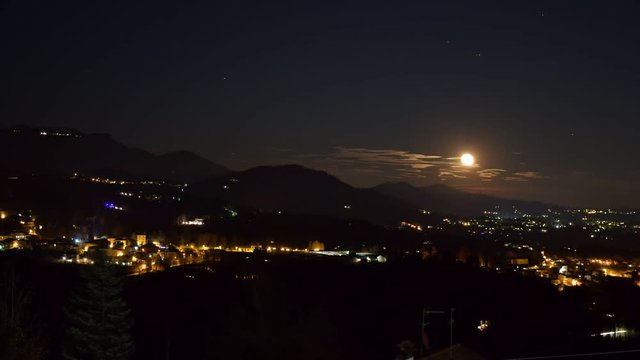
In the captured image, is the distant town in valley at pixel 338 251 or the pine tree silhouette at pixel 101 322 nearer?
the pine tree silhouette at pixel 101 322

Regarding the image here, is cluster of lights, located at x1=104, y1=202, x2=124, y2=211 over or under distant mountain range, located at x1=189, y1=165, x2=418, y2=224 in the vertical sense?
under

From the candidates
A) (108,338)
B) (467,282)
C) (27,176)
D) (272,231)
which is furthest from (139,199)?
(108,338)

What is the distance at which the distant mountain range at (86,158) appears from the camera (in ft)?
309

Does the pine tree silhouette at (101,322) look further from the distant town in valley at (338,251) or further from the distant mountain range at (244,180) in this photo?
the distant mountain range at (244,180)

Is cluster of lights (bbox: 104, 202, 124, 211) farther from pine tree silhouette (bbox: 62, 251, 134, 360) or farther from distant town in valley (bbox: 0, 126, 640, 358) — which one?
pine tree silhouette (bbox: 62, 251, 134, 360)

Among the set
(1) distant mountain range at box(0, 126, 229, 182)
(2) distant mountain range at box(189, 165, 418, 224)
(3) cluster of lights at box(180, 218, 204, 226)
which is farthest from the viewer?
(1) distant mountain range at box(0, 126, 229, 182)

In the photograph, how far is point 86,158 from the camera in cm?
10931

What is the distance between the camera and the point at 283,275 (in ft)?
97.8

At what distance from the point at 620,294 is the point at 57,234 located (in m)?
35.4

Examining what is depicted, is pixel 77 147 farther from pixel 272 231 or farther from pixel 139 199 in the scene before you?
pixel 272 231

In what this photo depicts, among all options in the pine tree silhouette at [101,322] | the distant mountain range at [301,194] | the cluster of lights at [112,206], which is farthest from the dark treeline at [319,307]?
the distant mountain range at [301,194]

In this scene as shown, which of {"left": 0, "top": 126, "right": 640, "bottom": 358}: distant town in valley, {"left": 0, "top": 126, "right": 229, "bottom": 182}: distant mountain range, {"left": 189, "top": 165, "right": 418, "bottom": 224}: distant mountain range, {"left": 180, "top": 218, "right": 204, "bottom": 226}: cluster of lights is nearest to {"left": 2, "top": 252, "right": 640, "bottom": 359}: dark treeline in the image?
{"left": 0, "top": 126, "right": 640, "bottom": 358}: distant town in valley

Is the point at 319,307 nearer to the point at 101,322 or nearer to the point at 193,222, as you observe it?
the point at 101,322

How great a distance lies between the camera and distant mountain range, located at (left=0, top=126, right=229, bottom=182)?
94.2 metres
